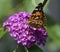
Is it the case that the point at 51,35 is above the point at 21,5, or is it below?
Result: below

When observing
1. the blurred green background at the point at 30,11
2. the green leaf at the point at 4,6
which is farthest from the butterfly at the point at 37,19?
the green leaf at the point at 4,6

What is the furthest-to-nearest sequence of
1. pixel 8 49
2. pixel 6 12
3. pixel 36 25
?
pixel 8 49 → pixel 6 12 → pixel 36 25

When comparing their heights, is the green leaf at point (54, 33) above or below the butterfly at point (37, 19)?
below

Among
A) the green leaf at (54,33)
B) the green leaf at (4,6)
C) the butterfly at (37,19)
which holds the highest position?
the green leaf at (4,6)

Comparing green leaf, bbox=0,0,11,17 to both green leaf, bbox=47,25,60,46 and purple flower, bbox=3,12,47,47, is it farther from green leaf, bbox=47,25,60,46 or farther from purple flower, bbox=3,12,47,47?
green leaf, bbox=47,25,60,46

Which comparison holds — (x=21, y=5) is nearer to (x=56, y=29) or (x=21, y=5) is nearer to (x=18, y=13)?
(x=18, y=13)

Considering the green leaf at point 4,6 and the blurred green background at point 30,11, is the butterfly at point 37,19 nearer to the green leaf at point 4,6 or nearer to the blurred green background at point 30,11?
the blurred green background at point 30,11

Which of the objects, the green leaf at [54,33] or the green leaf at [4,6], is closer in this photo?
the green leaf at [54,33]

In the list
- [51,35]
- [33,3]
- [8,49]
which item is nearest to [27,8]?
[33,3]
